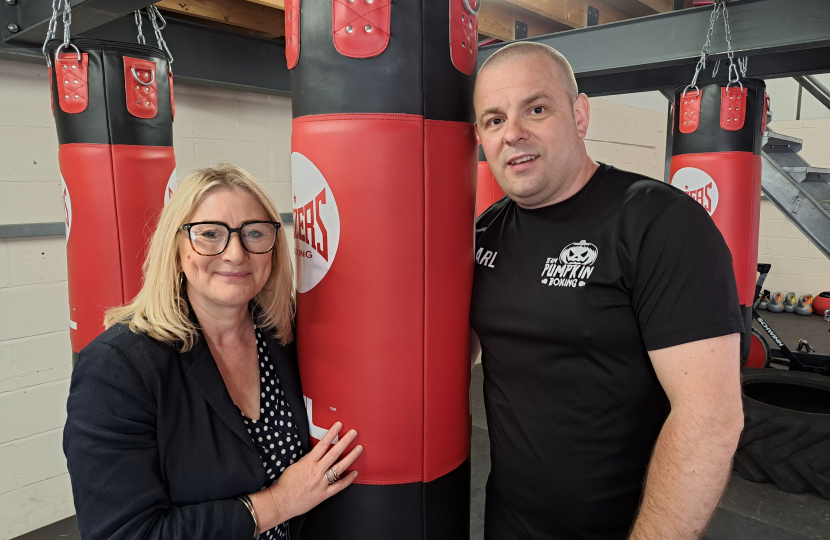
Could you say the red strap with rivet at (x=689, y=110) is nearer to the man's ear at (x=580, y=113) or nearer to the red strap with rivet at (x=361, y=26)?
the man's ear at (x=580, y=113)

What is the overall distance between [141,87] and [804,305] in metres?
7.17

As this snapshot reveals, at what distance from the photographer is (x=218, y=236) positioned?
47.0 inches

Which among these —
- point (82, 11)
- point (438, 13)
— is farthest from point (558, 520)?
point (82, 11)

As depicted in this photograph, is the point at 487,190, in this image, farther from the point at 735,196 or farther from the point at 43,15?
the point at 43,15

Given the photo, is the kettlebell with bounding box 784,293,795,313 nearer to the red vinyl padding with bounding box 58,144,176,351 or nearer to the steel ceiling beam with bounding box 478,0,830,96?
the steel ceiling beam with bounding box 478,0,830,96

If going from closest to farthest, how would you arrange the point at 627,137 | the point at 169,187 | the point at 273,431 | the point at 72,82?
the point at 273,431 → the point at 72,82 → the point at 169,187 → the point at 627,137

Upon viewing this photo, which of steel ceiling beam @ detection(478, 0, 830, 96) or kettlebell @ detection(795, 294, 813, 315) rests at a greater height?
steel ceiling beam @ detection(478, 0, 830, 96)

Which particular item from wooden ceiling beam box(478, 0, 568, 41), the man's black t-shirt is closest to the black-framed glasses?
the man's black t-shirt

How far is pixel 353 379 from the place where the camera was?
1180 millimetres

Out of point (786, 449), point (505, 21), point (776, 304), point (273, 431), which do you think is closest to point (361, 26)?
point (273, 431)

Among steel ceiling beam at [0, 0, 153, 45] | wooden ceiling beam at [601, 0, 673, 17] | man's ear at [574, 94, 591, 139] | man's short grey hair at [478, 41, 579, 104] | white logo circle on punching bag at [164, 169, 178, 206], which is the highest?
wooden ceiling beam at [601, 0, 673, 17]

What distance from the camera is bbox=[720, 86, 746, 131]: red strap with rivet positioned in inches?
108

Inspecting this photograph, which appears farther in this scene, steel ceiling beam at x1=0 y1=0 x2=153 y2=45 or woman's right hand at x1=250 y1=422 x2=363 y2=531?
steel ceiling beam at x1=0 y1=0 x2=153 y2=45

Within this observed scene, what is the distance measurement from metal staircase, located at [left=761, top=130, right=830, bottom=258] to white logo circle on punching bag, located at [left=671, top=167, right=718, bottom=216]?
1350mm
